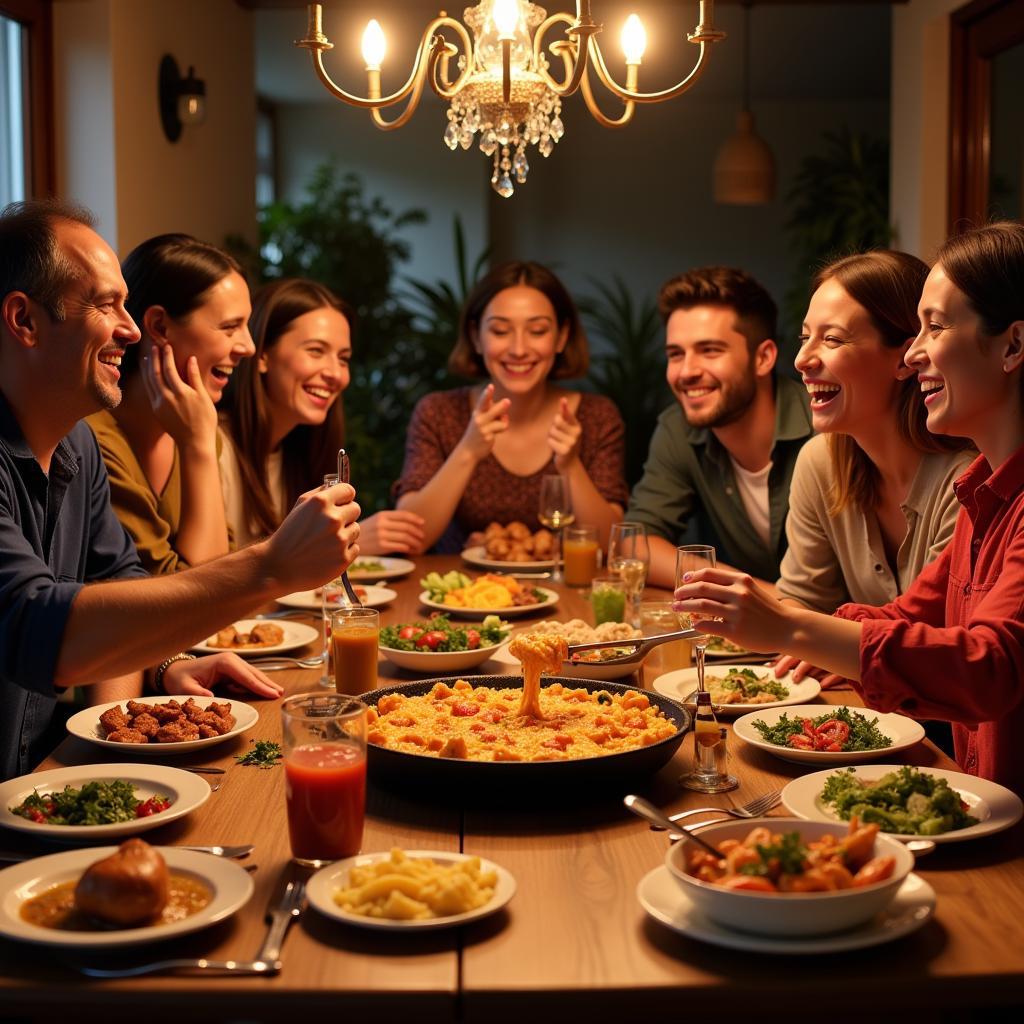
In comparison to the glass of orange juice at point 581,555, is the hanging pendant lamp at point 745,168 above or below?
above

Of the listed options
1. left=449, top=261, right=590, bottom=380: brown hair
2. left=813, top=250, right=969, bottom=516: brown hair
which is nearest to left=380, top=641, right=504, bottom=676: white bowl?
left=813, top=250, right=969, bottom=516: brown hair

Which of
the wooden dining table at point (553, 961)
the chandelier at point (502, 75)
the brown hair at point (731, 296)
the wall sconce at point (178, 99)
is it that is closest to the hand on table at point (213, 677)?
the wooden dining table at point (553, 961)

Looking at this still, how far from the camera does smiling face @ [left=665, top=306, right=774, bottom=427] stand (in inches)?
136

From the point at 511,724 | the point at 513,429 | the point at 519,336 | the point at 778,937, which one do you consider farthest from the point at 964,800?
the point at 513,429

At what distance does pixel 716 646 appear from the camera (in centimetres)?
238

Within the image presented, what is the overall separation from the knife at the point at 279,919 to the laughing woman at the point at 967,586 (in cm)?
68

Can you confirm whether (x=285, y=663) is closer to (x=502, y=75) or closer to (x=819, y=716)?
(x=819, y=716)

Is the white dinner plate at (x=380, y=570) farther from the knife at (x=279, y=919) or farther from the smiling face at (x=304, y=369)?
the knife at (x=279, y=919)

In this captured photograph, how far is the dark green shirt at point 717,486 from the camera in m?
3.42

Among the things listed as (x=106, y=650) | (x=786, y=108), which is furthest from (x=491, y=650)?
(x=786, y=108)

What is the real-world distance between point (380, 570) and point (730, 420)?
3.46ft

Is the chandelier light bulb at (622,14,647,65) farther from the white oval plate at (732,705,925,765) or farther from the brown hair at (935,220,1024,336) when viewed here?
the white oval plate at (732,705,925,765)

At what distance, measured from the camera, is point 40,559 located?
164 centimetres

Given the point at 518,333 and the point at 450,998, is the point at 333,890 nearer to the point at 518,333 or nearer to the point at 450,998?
the point at 450,998
